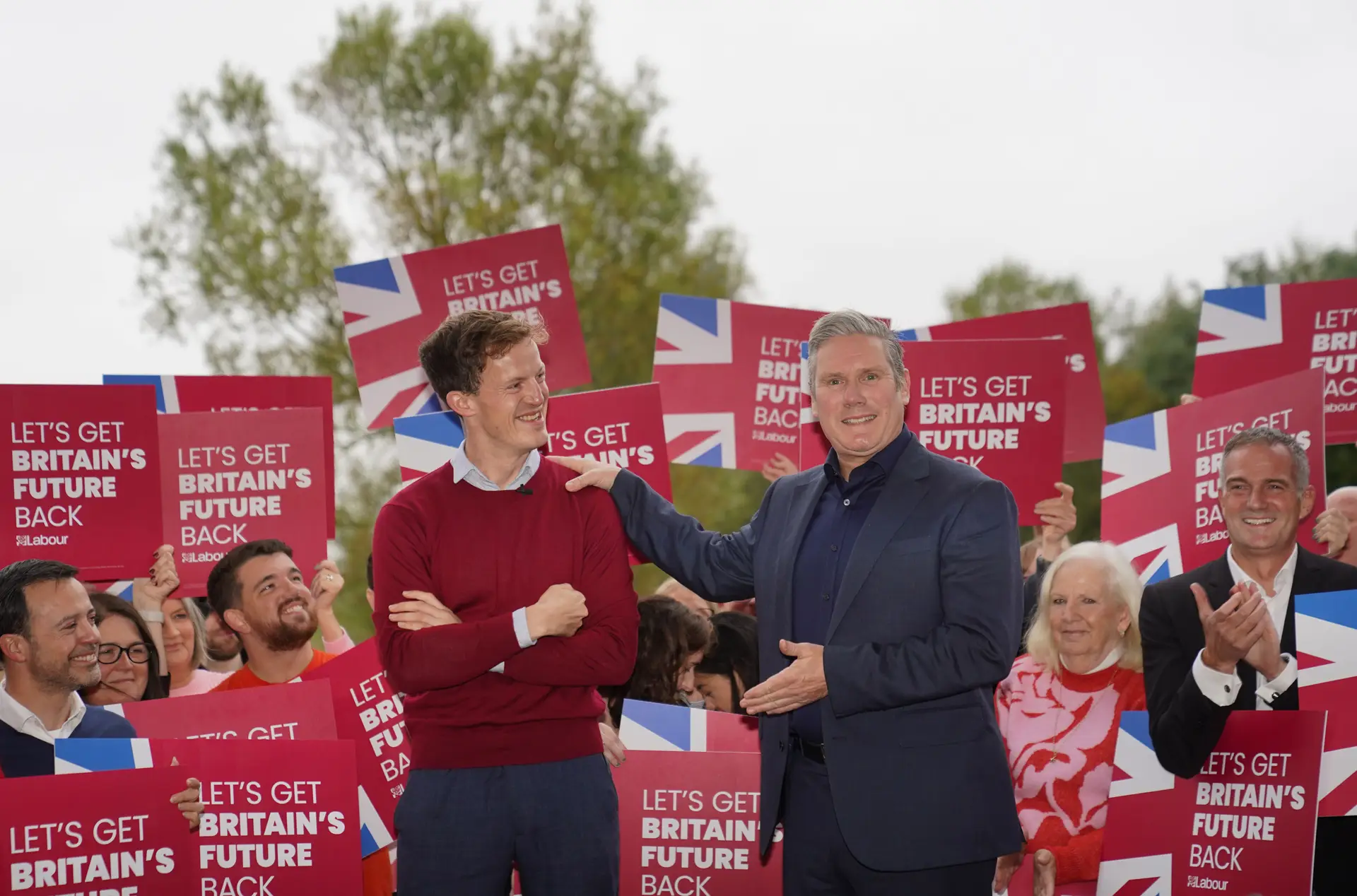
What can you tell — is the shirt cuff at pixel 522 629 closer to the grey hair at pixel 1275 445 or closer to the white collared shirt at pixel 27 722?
the white collared shirt at pixel 27 722

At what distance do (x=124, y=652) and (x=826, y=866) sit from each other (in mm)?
3291

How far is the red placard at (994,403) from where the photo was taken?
569 cm

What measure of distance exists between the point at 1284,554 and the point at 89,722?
435cm

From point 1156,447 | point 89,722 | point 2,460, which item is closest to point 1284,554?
point 1156,447

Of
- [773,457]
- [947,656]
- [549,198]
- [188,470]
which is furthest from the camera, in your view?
[549,198]

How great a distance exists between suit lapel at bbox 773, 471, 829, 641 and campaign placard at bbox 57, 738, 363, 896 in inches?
68.7

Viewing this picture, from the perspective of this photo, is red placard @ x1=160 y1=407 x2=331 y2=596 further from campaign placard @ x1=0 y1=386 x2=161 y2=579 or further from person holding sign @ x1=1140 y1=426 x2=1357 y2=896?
person holding sign @ x1=1140 y1=426 x2=1357 y2=896

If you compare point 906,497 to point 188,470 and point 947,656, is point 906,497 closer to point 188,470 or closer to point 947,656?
point 947,656

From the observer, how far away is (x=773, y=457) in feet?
22.3

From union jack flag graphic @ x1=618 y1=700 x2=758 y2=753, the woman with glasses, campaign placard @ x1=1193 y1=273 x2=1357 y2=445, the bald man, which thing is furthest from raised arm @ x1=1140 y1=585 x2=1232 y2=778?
the woman with glasses

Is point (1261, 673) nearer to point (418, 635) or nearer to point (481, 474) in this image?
point (481, 474)

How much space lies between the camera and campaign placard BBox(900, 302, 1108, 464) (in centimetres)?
666

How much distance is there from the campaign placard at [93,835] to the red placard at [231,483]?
1508 mm

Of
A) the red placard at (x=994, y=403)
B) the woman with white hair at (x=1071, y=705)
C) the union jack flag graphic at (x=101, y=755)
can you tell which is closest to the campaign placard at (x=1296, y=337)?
the red placard at (x=994, y=403)
